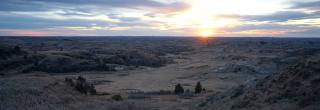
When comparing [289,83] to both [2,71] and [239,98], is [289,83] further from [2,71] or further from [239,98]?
[2,71]

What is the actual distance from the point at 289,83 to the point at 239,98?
2768 millimetres

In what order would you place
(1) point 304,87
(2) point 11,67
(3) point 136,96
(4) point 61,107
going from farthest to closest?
(2) point 11,67
(3) point 136,96
(4) point 61,107
(1) point 304,87

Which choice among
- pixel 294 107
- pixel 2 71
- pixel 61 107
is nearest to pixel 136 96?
pixel 61 107

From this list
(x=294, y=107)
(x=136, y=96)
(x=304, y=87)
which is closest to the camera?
(x=294, y=107)

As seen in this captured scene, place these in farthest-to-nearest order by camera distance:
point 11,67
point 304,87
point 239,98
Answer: point 11,67 → point 239,98 → point 304,87

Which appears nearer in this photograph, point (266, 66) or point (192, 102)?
point (192, 102)

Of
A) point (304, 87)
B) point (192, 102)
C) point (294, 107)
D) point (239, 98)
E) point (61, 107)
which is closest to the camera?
point (294, 107)

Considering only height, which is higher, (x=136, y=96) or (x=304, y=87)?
(x=304, y=87)

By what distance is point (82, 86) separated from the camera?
2788 cm

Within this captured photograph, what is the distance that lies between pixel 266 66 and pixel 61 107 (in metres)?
34.0

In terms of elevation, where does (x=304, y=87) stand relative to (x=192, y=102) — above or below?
above

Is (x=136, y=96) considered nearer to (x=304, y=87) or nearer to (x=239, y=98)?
(x=239, y=98)

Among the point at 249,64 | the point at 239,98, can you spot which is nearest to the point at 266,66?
the point at 249,64

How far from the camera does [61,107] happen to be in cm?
1898
